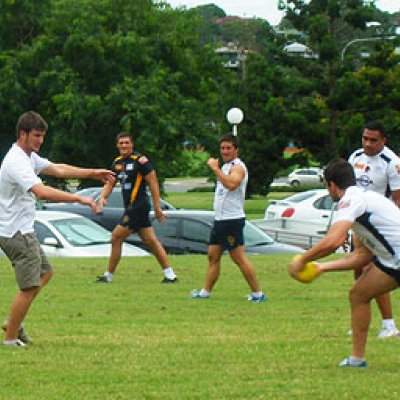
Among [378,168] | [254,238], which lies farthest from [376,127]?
[254,238]

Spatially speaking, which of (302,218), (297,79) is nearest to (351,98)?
(297,79)

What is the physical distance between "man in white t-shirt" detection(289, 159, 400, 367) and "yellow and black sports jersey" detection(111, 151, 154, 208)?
6742mm

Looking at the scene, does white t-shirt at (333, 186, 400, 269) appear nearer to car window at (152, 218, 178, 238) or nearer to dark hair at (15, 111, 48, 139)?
dark hair at (15, 111, 48, 139)

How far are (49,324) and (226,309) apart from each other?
2.24 m

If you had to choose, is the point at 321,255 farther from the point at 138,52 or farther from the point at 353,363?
the point at 138,52

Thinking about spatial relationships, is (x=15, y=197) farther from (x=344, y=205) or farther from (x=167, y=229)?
(x=167, y=229)

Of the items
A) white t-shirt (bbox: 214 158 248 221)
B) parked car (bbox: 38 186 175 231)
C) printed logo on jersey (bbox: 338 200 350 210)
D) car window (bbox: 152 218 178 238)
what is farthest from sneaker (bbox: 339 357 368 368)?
parked car (bbox: 38 186 175 231)

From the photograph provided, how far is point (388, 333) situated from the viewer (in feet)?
34.8

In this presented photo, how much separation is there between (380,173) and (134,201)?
523cm

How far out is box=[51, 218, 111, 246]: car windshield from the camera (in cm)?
2151

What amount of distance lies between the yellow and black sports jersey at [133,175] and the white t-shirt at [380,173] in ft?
15.7

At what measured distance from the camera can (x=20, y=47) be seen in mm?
45281

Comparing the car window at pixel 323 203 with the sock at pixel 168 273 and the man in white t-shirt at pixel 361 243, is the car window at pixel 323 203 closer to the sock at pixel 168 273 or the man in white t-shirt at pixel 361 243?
the sock at pixel 168 273

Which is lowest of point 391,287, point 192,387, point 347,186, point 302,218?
point 302,218
